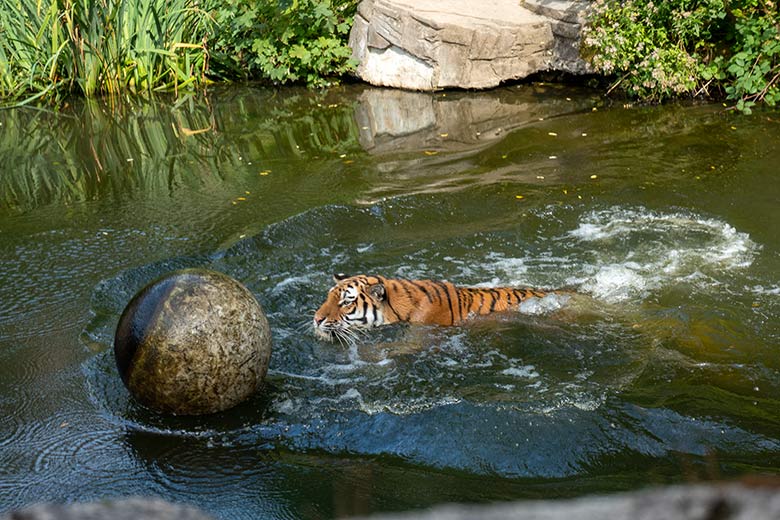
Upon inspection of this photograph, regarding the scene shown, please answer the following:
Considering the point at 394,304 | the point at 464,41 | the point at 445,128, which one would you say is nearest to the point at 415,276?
the point at 394,304

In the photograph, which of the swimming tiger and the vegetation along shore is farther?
the vegetation along shore

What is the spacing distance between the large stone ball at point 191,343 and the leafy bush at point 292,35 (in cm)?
844

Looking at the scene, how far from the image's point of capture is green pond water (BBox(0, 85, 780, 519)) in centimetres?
441

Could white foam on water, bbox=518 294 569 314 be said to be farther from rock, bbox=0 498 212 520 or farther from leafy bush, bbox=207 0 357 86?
leafy bush, bbox=207 0 357 86

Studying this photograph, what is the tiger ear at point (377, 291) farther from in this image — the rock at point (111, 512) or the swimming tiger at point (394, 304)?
the rock at point (111, 512)

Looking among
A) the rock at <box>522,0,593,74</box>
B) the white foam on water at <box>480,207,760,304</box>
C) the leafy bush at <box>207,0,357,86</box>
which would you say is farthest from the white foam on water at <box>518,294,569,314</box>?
the leafy bush at <box>207,0,357,86</box>

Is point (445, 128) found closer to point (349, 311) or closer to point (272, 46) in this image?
point (272, 46)

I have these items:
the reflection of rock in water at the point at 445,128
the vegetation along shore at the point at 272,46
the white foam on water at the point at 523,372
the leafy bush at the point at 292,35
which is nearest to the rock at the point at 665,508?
the white foam on water at the point at 523,372

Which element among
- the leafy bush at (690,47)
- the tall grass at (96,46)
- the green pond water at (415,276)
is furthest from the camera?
the tall grass at (96,46)

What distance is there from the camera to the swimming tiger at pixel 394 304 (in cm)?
552

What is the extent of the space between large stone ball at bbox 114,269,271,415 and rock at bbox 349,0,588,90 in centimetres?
784

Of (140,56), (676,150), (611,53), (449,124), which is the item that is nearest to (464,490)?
(676,150)

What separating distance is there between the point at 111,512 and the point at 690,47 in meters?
11.4

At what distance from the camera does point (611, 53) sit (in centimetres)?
1078
